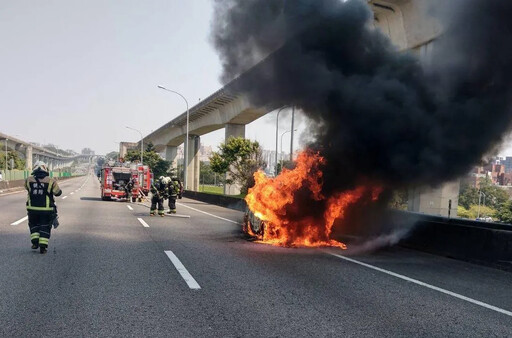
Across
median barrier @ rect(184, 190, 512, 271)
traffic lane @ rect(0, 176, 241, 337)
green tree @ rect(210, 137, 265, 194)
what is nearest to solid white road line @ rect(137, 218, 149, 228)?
traffic lane @ rect(0, 176, 241, 337)

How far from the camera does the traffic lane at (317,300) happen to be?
438cm

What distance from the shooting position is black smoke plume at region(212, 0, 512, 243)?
9719 mm

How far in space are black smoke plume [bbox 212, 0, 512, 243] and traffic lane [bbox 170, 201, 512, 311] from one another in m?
1.88

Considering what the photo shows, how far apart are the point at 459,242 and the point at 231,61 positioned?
7257mm

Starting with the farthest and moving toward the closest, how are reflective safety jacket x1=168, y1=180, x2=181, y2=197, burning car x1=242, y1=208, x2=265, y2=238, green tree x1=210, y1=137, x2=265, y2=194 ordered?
1. green tree x1=210, y1=137, x2=265, y2=194
2. reflective safety jacket x1=168, y1=180, x2=181, y2=197
3. burning car x1=242, y1=208, x2=265, y2=238

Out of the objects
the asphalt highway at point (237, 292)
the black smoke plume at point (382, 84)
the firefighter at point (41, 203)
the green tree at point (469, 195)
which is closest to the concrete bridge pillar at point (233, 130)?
the green tree at point (469, 195)

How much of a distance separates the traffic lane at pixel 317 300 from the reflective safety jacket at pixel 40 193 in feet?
8.34

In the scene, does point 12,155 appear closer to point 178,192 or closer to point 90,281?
point 178,192

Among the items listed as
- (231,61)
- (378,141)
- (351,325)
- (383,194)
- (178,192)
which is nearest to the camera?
(351,325)

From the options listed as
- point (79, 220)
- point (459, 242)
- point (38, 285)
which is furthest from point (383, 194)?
point (79, 220)

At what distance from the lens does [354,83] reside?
412 inches

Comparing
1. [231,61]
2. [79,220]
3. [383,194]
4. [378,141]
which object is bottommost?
[79,220]

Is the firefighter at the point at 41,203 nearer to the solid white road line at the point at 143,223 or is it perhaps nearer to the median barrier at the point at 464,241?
the solid white road line at the point at 143,223

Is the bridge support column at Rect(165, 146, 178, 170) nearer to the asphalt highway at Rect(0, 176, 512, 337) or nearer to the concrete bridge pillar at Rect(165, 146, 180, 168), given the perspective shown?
the concrete bridge pillar at Rect(165, 146, 180, 168)
